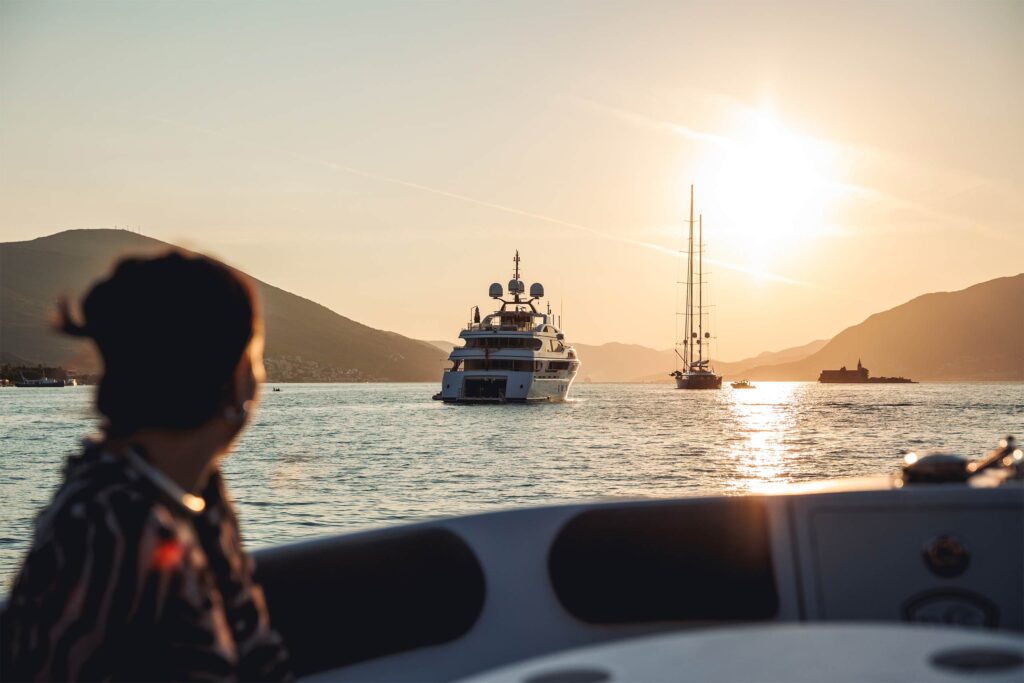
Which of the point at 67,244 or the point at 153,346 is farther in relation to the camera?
the point at 67,244

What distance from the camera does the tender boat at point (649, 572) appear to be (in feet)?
9.21

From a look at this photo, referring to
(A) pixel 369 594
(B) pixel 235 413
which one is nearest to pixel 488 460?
(A) pixel 369 594

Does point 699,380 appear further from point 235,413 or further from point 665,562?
point 235,413

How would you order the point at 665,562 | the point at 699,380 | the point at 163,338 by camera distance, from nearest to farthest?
the point at 163,338
the point at 665,562
the point at 699,380

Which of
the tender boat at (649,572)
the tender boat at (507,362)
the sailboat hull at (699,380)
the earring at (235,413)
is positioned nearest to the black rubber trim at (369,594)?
the tender boat at (649,572)

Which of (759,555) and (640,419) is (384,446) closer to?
(640,419)

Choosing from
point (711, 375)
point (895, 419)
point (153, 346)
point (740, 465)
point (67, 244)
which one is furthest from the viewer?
point (67, 244)

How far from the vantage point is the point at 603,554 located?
10.2 feet

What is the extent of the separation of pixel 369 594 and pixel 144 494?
1772 mm

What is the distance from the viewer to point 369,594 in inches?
114

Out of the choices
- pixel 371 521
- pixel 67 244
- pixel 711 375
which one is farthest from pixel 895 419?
pixel 67 244

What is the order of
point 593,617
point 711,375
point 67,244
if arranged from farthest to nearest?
point 67,244
point 711,375
point 593,617

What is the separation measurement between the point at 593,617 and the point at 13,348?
176191mm

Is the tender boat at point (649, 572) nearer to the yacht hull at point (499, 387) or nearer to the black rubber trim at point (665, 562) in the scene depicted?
the black rubber trim at point (665, 562)
